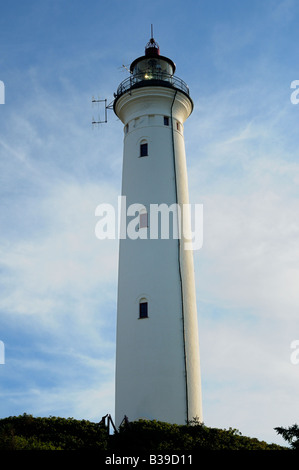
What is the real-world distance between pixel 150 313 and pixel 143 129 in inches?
389

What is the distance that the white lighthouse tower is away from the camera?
74.9 feet

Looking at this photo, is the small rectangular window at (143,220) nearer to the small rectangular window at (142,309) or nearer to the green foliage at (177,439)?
the small rectangular window at (142,309)

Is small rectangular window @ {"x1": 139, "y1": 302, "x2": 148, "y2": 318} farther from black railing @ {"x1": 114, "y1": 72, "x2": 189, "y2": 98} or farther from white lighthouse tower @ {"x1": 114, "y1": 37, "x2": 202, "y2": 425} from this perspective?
black railing @ {"x1": 114, "y1": 72, "x2": 189, "y2": 98}

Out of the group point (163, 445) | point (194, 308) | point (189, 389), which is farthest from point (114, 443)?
point (194, 308)

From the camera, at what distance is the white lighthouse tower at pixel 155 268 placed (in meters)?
22.8

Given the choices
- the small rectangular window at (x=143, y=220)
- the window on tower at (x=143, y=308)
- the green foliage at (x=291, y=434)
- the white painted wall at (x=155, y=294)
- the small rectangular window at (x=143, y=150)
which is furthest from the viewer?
the small rectangular window at (x=143, y=150)

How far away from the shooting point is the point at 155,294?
948 inches

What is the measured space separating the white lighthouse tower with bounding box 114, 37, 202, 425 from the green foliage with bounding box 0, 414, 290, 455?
3949 mm

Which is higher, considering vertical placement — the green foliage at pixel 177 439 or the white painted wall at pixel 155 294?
the white painted wall at pixel 155 294

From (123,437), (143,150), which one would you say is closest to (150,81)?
(143,150)

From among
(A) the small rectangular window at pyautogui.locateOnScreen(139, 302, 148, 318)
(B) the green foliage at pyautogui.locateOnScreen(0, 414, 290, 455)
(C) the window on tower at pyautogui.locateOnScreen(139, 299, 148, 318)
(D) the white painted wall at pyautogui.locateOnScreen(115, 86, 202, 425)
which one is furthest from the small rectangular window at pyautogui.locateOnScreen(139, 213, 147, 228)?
(B) the green foliage at pyautogui.locateOnScreen(0, 414, 290, 455)

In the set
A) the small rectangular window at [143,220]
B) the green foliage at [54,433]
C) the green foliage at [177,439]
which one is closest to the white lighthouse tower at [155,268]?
the small rectangular window at [143,220]

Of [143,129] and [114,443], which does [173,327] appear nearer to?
[114,443]

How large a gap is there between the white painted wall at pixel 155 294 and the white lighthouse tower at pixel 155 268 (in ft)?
0.14
